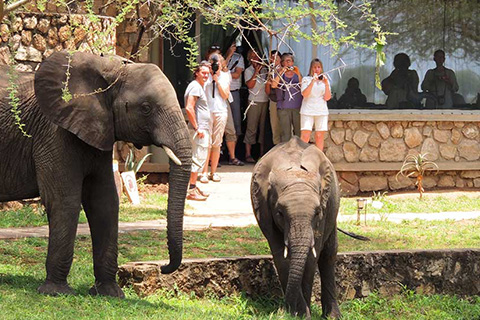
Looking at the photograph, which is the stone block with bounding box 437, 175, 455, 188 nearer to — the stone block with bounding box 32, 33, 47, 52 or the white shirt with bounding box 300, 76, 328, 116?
the white shirt with bounding box 300, 76, 328, 116

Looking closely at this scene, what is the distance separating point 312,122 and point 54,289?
9.89 metres

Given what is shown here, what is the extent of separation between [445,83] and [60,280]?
1244cm

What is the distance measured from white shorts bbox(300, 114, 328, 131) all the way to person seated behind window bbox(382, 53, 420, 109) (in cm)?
187

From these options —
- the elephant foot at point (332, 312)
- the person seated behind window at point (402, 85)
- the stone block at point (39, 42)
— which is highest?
the stone block at point (39, 42)

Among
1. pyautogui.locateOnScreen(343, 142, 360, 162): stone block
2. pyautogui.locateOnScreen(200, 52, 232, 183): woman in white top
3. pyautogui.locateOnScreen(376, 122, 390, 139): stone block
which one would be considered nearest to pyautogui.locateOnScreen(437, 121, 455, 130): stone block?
pyautogui.locateOnScreen(376, 122, 390, 139): stone block

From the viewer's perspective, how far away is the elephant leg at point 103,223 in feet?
29.9

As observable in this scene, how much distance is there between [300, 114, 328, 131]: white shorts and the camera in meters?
18.0

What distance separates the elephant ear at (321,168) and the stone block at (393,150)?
9.47 metres

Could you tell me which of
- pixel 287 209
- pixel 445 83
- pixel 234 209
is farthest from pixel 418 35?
pixel 287 209

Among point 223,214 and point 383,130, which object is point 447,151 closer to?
point 383,130

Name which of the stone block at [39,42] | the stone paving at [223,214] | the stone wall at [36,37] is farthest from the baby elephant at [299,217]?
the stone block at [39,42]

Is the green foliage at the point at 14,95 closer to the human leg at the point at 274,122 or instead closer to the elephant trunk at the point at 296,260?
the elephant trunk at the point at 296,260

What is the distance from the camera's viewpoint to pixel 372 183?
1914cm

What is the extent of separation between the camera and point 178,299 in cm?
954
